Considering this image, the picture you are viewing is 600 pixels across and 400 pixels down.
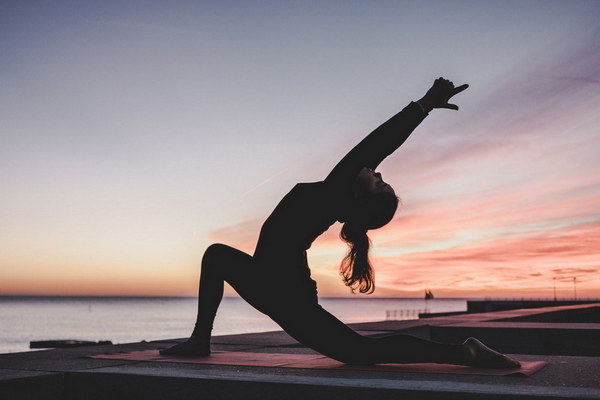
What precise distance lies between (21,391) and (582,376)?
10.6 ft

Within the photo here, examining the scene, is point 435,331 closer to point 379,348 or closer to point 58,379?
point 379,348

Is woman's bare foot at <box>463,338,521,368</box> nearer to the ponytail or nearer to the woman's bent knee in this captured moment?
the ponytail

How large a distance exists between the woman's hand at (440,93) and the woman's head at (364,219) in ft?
2.17

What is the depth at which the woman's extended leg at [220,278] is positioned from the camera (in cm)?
409

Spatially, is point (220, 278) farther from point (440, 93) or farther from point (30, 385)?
point (440, 93)

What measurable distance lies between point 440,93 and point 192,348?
2622mm

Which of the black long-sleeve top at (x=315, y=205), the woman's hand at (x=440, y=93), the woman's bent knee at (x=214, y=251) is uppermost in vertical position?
the woman's hand at (x=440, y=93)

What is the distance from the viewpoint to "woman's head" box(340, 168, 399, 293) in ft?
12.4

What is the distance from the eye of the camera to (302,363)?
429 centimetres

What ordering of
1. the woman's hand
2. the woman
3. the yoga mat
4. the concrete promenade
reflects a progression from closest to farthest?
the concrete promenade, the yoga mat, the woman, the woman's hand

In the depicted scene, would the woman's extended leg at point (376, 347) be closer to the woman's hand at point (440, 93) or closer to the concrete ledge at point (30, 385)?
the concrete ledge at point (30, 385)

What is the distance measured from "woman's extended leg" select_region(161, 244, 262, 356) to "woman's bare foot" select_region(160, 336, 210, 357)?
0.09m

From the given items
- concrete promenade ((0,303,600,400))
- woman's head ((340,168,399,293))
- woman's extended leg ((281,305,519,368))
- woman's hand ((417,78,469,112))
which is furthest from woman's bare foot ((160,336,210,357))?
woman's hand ((417,78,469,112))

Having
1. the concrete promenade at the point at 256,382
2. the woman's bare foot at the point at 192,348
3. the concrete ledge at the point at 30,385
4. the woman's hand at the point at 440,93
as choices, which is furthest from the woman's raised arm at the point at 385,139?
the concrete ledge at the point at 30,385
